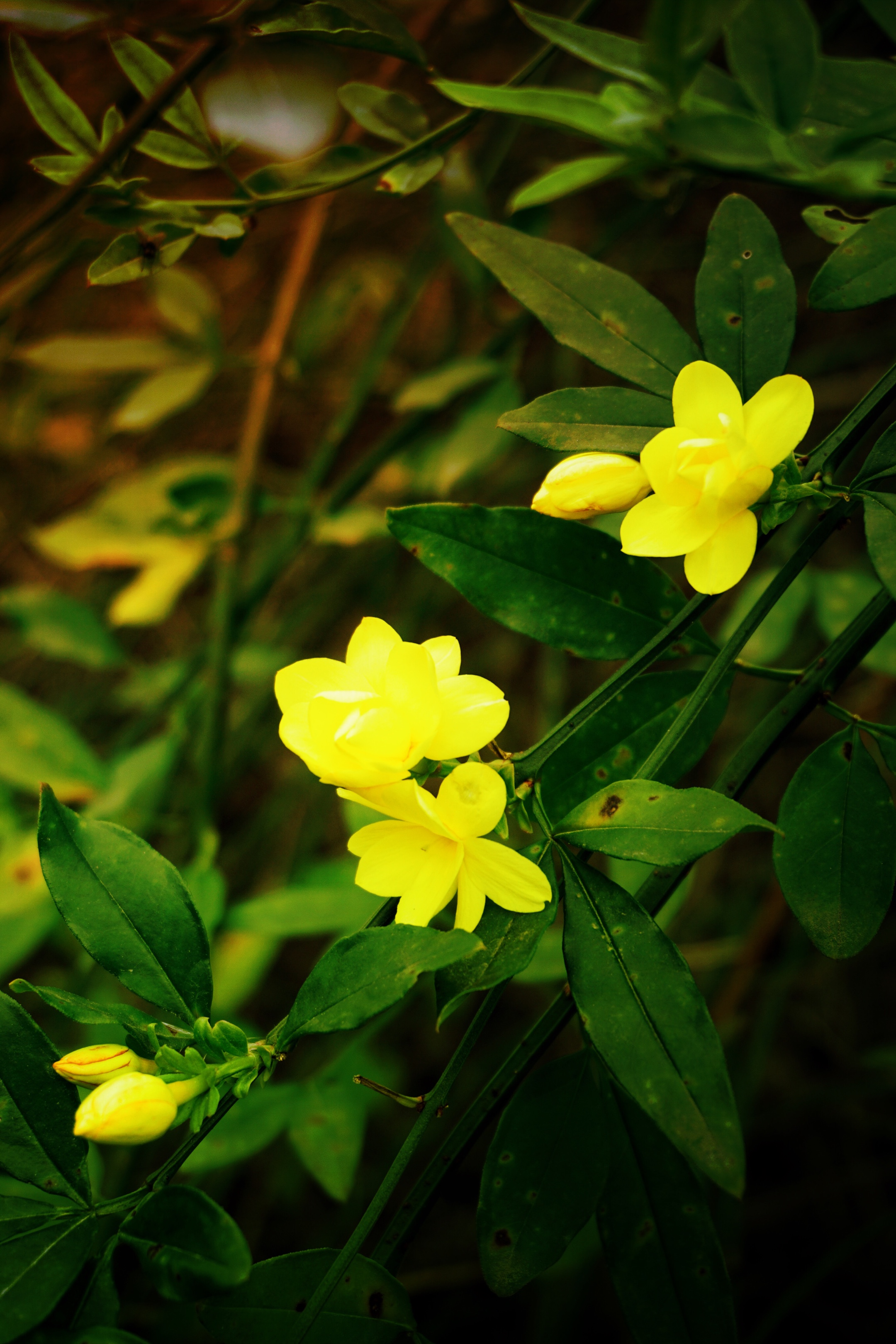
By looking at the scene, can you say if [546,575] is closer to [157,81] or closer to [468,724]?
[468,724]

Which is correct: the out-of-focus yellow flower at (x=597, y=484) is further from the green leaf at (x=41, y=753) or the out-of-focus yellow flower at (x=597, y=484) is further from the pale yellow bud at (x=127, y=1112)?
the green leaf at (x=41, y=753)

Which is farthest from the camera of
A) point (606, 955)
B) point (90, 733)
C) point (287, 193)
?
point (90, 733)

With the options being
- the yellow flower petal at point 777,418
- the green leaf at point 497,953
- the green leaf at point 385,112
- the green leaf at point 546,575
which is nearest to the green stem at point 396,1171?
the green leaf at point 497,953

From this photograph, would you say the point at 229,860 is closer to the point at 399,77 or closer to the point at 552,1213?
the point at 552,1213

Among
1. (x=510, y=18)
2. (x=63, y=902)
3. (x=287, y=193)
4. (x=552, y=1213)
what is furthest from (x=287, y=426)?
(x=552, y=1213)

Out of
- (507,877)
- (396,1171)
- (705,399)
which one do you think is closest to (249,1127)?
(396,1171)

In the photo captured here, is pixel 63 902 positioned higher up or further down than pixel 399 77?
further down

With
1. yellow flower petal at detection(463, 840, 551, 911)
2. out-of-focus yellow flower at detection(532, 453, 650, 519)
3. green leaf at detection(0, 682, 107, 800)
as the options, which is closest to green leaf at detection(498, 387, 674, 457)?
out-of-focus yellow flower at detection(532, 453, 650, 519)

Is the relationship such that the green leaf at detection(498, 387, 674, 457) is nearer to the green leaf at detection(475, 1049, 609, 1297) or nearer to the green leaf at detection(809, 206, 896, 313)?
the green leaf at detection(809, 206, 896, 313)
